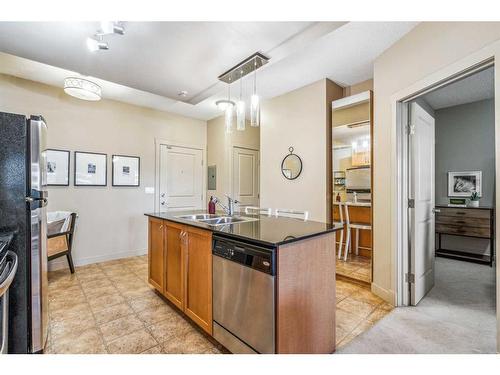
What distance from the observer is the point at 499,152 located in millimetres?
1447

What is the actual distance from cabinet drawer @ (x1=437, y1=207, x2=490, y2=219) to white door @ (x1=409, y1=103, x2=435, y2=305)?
152 centimetres

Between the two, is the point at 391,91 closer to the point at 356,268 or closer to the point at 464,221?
the point at 356,268

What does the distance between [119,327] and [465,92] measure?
5.43 meters

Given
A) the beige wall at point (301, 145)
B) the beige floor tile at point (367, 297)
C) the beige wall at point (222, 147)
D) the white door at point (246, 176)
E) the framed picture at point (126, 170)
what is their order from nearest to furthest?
the beige floor tile at point (367, 297) → the beige wall at point (301, 145) → the framed picture at point (126, 170) → the beige wall at point (222, 147) → the white door at point (246, 176)

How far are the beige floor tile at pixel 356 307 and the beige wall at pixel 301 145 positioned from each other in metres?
1.14

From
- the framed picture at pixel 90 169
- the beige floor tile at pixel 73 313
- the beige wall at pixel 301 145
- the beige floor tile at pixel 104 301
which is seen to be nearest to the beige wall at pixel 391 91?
the beige wall at pixel 301 145

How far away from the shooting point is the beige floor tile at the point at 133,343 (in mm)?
1783

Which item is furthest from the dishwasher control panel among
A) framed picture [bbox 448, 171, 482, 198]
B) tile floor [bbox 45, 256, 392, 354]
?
framed picture [bbox 448, 171, 482, 198]

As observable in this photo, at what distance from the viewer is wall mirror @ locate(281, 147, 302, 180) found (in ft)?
12.1

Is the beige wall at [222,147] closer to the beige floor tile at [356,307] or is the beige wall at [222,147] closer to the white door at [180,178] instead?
the white door at [180,178]

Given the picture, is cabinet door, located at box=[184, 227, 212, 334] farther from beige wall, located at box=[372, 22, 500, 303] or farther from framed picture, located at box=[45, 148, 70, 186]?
framed picture, located at box=[45, 148, 70, 186]
